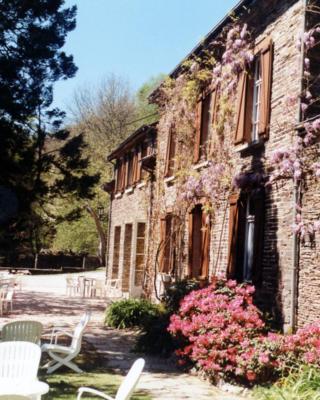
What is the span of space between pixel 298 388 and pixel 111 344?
602 centimetres

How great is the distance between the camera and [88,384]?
8.02 meters

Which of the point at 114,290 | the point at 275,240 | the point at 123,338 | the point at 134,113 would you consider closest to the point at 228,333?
the point at 275,240

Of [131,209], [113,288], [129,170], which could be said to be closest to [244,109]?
[131,209]

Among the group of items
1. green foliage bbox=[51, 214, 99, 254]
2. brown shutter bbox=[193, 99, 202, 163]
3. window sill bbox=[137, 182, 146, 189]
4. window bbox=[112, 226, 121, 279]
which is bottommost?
window bbox=[112, 226, 121, 279]

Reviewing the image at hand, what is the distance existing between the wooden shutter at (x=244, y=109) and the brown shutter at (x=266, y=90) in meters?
0.61

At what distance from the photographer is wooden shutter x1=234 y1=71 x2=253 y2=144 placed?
11602 millimetres

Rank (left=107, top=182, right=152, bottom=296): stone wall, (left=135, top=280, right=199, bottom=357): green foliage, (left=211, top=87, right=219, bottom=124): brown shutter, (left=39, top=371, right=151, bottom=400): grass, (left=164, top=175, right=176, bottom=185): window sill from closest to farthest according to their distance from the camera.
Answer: (left=39, top=371, right=151, bottom=400): grass
(left=135, top=280, right=199, bottom=357): green foliage
(left=211, top=87, right=219, bottom=124): brown shutter
(left=164, top=175, right=176, bottom=185): window sill
(left=107, top=182, right=152, bottom=296): stone wall

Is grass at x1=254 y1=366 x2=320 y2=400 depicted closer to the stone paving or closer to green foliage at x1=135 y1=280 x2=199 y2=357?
the stone paving

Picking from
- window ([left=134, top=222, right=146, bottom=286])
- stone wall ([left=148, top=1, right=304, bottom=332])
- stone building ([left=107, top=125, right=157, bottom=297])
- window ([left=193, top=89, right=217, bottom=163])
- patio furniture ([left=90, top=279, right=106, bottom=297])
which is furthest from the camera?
patio furniture ([left=90, top=279, right=106, bottom=297])

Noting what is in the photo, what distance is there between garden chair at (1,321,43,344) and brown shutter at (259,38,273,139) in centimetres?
563

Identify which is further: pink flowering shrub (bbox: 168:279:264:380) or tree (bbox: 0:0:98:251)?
tree (bbox: 0:0:98:251)

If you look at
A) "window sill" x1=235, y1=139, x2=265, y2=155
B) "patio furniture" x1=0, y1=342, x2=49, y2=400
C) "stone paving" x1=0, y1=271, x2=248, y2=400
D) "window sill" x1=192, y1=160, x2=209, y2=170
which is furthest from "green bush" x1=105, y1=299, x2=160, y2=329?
"patio furniture" x1=0, y1=342, x2=49, y2=400

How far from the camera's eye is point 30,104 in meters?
12.2

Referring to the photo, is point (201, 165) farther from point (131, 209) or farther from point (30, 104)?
point (131, 209)
